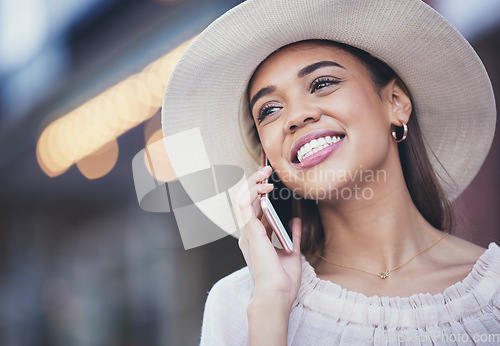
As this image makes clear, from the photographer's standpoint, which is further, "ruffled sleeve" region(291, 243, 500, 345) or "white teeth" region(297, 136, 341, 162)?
"white teeth" region(297, 136, 341, 162)

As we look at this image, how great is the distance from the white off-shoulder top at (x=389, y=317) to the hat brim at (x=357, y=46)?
582mm

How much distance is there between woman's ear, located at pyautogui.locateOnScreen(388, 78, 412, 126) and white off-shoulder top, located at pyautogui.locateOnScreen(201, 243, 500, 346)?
0.58 metres

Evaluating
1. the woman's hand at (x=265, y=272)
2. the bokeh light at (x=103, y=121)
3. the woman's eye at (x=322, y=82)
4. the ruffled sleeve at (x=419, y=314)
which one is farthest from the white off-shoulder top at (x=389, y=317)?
the bokeh light at (x=103, y=121)

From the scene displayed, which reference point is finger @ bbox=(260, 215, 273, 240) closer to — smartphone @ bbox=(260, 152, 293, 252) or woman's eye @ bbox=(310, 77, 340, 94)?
smartphone @ bbox=(260, 152, 293, 252)

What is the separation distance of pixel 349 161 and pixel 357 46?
18.7 inches

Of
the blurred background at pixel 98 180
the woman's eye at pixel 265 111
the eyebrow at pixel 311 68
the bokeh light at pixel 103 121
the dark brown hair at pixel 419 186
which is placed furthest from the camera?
the bokeh light at pixel 103 121

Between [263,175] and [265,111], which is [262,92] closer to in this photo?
[265,111]

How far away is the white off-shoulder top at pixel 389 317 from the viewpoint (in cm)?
142

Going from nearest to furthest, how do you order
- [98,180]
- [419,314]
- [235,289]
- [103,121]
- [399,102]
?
1. [419,314]
2. [235,289]
3. [399,102]
4. [103,121]
5. [98,180]

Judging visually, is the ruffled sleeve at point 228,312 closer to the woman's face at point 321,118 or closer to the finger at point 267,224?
the finger at point 267,224

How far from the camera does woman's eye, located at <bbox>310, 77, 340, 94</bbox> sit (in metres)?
1.69

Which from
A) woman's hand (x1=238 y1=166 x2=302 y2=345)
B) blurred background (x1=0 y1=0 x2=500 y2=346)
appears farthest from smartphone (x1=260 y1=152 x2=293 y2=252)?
blurred background (x1=0 y1=0 x2=500 y2=346)

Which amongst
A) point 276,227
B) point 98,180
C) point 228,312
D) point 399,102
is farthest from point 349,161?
point 98,180

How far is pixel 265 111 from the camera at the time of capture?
1825 mm
